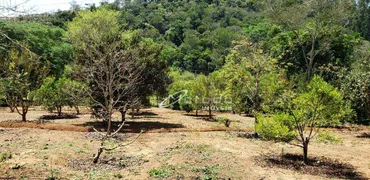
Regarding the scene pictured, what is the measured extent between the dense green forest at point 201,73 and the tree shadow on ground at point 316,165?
1.73 m

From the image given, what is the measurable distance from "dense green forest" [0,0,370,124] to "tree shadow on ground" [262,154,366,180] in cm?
173

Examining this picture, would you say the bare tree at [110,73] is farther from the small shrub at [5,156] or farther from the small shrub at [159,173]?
the small shrub at [5,156]

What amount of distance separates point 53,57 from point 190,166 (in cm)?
2876

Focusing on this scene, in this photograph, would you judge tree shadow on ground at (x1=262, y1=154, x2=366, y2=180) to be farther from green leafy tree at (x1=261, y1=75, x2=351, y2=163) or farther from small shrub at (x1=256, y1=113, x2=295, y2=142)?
small shrub at (x1=256, y1=113, x2=295, y2=142)

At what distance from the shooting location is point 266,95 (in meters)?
13.3

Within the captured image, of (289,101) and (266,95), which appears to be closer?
(289,101)

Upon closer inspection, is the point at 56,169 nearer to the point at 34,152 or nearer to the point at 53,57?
the point at 34,152

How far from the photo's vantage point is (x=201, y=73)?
31.1 metres

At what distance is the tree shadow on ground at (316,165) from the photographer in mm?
8781

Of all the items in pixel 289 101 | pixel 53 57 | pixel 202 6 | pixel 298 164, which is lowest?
pixel 298 164

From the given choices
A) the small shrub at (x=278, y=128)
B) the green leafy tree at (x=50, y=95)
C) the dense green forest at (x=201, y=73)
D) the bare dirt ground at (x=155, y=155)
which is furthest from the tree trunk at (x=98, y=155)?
the green leafy tree at (x=50, y=95)

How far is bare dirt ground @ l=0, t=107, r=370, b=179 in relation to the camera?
802 centimetres

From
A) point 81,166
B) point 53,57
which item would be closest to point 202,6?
point 53,57

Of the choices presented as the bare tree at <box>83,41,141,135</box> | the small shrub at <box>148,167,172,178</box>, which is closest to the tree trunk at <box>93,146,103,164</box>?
the bare tree at <box>83,41,141,135</box>
